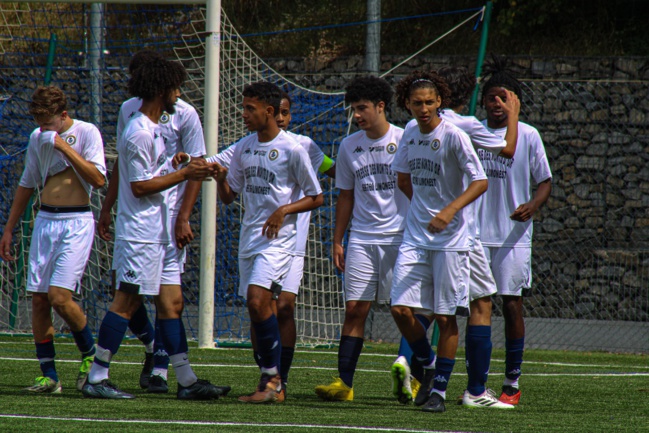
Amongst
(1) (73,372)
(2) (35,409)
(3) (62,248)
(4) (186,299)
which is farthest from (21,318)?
(2) (35,409)

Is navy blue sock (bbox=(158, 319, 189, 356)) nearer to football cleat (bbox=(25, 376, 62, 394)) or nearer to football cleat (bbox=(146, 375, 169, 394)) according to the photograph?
football cleat (bbox=(146, 375, 169, 394))

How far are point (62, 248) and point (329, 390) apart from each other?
1.96 metres

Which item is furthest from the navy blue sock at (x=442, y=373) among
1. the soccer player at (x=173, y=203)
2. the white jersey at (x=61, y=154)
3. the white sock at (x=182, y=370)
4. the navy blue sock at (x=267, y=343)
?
the white jersey at (x=61, y=154)

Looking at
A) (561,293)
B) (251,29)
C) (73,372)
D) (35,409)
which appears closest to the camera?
(35,409)

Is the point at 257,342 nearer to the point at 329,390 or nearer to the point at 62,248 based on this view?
the point at 329,390

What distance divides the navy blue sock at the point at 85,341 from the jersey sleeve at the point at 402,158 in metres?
2.31

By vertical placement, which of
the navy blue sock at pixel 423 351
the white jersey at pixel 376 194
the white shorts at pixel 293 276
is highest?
the white jersey at pixel 376 194

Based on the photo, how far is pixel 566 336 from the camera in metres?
12.3

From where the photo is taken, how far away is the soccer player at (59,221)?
6473mm

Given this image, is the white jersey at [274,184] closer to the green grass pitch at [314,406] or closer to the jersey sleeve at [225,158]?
the jersey sleeve at [225,158]

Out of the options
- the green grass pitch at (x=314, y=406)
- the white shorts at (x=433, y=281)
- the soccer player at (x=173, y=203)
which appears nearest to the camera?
the green grass pitch at (x=314, y=406)

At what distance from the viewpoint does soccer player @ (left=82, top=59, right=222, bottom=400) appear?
615 cm

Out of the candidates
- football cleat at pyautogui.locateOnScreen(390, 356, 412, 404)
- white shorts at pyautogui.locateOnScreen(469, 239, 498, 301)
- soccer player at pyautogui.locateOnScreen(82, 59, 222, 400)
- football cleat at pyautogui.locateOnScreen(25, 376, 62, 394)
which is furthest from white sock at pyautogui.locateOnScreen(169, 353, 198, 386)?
white shorts at pyautogui.locateOnScreen(469, 239, 498, 301)

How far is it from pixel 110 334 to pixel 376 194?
1995mm
